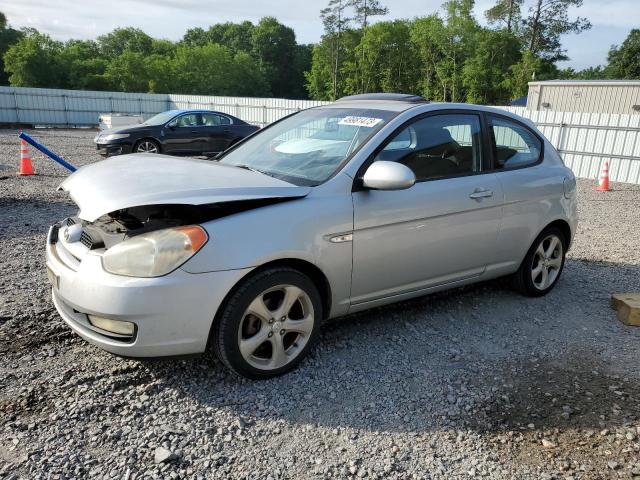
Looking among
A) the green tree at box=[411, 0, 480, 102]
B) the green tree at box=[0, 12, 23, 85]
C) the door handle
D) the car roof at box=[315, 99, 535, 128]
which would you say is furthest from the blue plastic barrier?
the green tree at box=[0, 12, 23, 85]

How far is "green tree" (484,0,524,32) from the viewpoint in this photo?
168 ft

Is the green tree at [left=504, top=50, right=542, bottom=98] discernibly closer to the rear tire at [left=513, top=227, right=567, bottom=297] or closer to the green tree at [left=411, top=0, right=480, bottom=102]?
the green tree at [left=411, top=0, right=480, bottom=102]

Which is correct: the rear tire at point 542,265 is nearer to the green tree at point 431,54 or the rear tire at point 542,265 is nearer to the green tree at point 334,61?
the green tree at point 431,54

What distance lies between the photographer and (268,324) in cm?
309

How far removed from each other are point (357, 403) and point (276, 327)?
649 mm

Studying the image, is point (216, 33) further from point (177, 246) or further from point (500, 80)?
point (177, 246)

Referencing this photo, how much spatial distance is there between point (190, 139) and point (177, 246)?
12.2 meters

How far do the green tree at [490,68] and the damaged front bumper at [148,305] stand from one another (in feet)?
163

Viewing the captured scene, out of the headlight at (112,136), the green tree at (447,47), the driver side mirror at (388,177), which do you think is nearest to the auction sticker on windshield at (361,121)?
the driver side mirror at (388,177)

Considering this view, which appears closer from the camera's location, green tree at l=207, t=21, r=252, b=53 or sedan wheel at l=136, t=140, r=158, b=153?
sedan wheel at l=136, t=140, r=158, b=153

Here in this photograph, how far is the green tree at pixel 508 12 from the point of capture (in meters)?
51.2

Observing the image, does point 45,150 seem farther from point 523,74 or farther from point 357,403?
point 523,74

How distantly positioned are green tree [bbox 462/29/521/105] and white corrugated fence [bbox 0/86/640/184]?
28915mm

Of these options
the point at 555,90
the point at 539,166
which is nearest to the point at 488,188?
the point at 539,166
